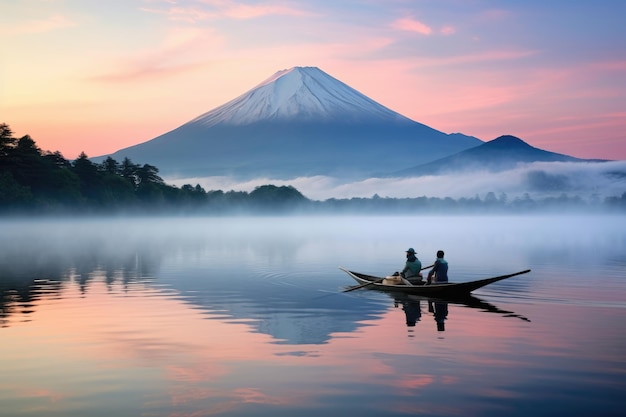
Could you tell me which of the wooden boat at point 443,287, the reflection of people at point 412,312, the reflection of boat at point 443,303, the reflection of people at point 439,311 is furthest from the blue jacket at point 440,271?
the reflection of people at point 412,312

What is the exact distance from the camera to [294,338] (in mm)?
21328

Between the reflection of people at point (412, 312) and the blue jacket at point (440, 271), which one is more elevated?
the blue jacket at point (440, 271)

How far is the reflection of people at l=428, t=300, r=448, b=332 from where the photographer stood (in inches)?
923

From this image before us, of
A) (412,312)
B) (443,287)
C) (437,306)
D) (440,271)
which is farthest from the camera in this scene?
(440,271)

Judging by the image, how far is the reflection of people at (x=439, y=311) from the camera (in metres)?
23.4

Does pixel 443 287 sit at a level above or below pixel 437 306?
above

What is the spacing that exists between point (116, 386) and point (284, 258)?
41608 mm

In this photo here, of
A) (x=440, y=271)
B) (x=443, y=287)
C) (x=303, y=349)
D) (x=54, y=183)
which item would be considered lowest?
(x=303, y=349)

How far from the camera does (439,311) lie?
1056 inches

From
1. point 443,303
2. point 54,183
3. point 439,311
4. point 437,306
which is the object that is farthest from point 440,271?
point 54,183

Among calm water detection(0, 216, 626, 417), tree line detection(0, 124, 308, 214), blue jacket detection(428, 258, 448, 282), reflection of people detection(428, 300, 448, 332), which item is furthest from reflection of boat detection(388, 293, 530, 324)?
tree line detection(0, 124, 308, 214)

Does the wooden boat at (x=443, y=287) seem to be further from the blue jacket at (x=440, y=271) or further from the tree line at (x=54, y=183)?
the tree line at (x=54, y=183)

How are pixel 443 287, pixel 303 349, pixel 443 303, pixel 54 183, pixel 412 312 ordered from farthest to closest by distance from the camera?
pixel 54 183 < pixel 443 287 < pixel 443 303 < pixel 412 312 < pixel 303 349

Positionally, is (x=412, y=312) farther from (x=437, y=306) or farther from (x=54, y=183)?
(x=54, y=183)
